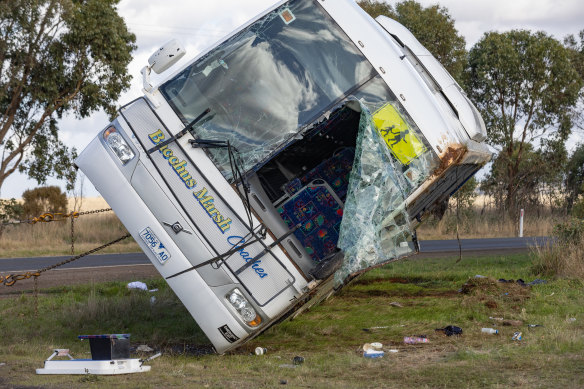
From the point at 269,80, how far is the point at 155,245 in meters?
1.96

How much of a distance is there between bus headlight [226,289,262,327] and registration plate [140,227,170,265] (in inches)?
28.3

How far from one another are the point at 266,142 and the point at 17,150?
19.4 metres

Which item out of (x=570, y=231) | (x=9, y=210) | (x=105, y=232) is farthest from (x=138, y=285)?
(x=9, y=210)

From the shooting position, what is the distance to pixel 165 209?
24.3 ft

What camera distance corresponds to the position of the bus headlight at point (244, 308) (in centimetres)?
712

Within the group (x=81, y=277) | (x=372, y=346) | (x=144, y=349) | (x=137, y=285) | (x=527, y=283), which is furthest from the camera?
(x=81, y=277)

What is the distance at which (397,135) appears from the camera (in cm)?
738

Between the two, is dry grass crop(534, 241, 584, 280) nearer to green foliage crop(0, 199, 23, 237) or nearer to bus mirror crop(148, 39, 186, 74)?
bus mirror crop(148, 39, 186, 74)

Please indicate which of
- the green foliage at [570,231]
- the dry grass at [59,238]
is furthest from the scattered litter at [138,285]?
the dry grass at [59,238]

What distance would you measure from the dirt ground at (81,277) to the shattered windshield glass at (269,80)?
21.5 feet

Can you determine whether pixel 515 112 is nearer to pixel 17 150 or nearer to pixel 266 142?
pixel 17 150

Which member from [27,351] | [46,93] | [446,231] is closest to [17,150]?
[46,93]

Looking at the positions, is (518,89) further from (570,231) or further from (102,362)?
(102,362)

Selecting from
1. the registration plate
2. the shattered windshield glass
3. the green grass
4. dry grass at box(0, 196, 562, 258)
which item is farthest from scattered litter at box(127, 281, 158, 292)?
dry grass at box(0, 196, 562, 258)
